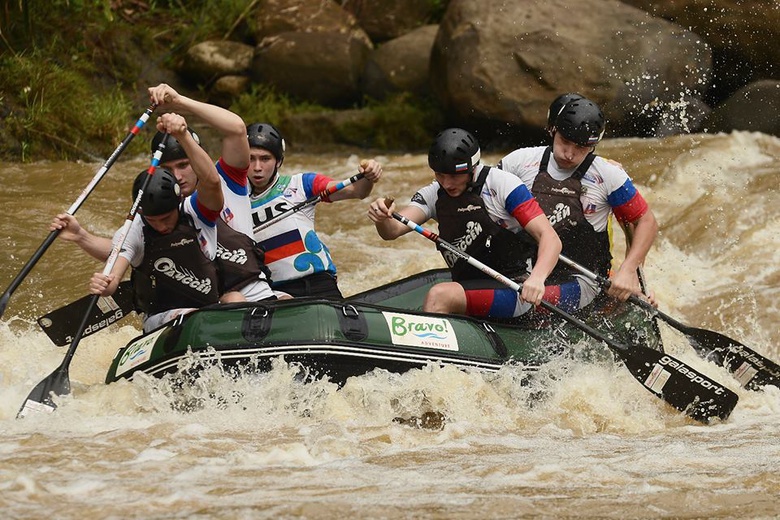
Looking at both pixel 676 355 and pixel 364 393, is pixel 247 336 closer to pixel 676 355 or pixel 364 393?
pixel 364 393

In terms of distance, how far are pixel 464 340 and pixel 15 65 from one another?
7.61m

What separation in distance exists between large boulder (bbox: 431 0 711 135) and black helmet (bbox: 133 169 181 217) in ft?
23.3

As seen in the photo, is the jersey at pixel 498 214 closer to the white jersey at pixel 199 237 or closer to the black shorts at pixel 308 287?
the black shorts at pixel 308 287

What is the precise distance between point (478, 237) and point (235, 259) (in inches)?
50.4

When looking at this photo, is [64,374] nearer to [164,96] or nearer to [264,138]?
[164,96]

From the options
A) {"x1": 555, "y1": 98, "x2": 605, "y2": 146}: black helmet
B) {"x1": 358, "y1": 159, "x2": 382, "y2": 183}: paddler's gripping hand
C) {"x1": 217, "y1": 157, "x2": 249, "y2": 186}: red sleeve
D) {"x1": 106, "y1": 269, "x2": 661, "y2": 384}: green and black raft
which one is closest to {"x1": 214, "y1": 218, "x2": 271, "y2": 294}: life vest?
{"x1": 217, "y1": 157, "x2": 249, "y2": 186}: red sleeve

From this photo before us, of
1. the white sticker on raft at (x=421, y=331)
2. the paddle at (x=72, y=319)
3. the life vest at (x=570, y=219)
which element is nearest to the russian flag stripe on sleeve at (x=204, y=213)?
the paddle at (x=72, y=319)

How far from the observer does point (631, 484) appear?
168 inches

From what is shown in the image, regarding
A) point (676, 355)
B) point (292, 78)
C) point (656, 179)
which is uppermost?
point (292, 78)

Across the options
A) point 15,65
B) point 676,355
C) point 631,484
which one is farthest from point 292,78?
point 631,484

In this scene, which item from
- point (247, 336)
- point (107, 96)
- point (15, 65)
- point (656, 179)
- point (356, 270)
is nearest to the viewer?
point (247, 336)

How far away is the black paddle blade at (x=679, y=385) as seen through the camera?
5.70 metres

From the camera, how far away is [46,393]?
5.15m

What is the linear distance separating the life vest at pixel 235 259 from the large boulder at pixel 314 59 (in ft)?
26.7
